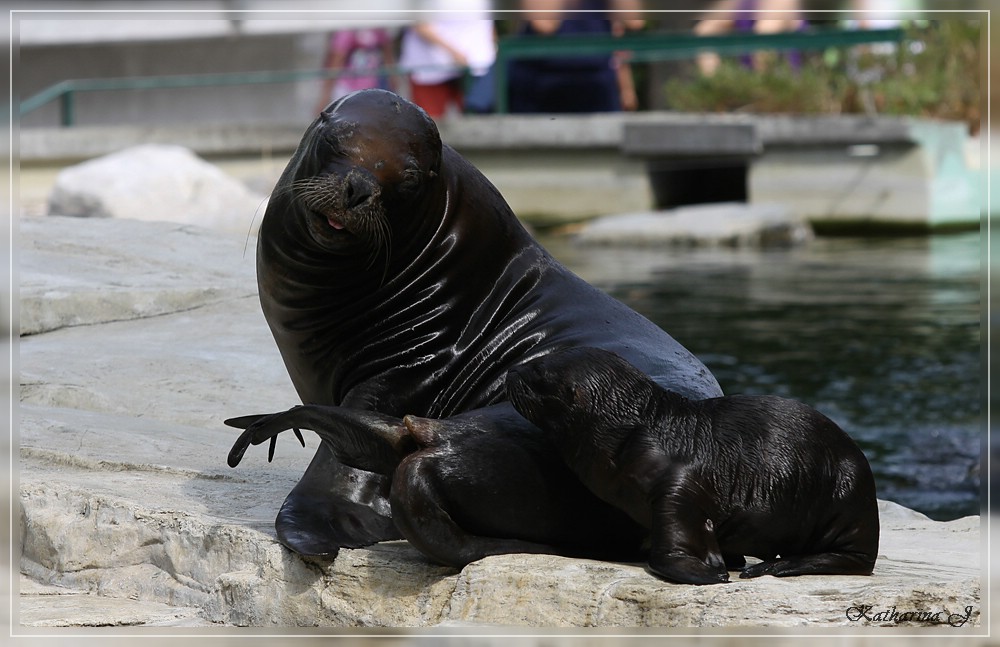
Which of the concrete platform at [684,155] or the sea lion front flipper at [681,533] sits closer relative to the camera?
the sea lion front flipper at [681,533]

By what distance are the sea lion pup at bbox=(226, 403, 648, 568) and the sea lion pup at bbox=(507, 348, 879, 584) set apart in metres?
0.12

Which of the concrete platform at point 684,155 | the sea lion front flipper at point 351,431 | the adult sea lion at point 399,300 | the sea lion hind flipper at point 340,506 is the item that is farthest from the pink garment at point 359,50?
the sea lion front flipper at point 351,431

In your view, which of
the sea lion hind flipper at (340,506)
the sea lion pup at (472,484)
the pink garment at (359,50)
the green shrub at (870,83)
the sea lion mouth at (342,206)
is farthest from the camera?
the green shrub at (870,83)

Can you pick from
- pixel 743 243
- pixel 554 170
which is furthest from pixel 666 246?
pixel 554 170

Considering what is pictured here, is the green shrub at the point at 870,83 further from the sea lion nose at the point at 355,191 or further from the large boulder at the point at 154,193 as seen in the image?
the sea lion nose at the point at 355,191

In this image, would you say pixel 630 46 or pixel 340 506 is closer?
pixel 340 506

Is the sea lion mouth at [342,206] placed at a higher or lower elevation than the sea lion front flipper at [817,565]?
higher

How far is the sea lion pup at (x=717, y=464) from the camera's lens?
3.35m

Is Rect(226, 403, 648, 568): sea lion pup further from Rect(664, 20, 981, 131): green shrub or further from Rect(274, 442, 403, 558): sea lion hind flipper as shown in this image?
Rect(664, 20, 981, 131): green shrub

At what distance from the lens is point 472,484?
347cm

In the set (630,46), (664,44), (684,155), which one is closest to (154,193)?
(630,46)
